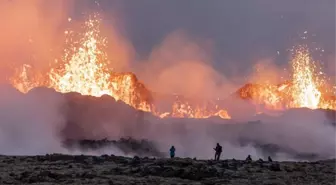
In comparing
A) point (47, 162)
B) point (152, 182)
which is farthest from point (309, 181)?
point (47, 162)

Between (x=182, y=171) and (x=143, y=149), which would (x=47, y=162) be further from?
(x=143, y=149)

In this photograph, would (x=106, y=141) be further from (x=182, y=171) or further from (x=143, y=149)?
(x=182, y=171)

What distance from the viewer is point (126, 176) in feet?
145

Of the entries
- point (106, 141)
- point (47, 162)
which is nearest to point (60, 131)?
point (106, 141)

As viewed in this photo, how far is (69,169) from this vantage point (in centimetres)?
4959

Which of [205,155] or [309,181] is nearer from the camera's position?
[309,181]

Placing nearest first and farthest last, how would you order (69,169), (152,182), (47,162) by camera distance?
(152,182), (69,169), (47,162)

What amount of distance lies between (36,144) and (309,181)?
5525 inches

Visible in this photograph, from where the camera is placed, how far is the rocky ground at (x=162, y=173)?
41.8m

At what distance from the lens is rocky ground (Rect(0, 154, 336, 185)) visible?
41812 millimetres

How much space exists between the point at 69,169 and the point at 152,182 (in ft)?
39.4

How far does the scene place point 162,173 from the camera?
45281 mm

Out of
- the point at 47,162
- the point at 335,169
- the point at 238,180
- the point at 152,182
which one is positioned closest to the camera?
the point at 152,182

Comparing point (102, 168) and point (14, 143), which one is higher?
point (14, 143)
